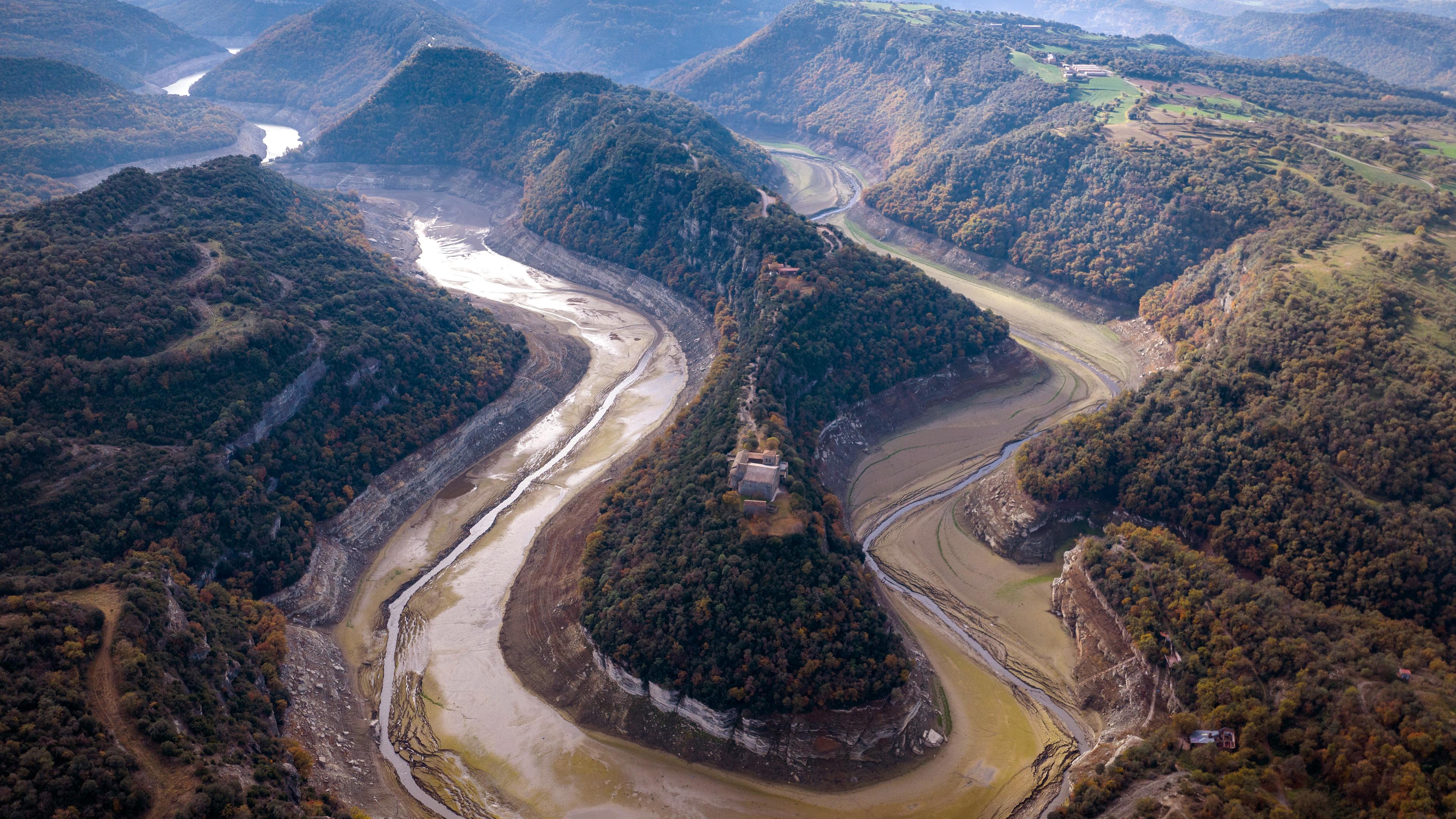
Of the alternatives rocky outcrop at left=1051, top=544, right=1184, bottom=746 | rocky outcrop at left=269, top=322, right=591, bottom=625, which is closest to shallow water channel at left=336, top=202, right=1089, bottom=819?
rocky outcrop at left=269, top=322, right=591, bottom=625

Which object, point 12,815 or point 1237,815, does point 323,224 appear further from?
point 1237,815

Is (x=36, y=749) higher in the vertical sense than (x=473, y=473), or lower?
higher

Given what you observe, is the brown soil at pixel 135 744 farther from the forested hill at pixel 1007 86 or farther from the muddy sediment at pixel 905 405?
the forested hill at pixel 1007 86

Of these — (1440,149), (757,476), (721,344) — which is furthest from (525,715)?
(1440,149)

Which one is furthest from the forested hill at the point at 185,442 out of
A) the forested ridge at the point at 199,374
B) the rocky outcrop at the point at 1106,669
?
the rocky outcrop at the point at 1106,669

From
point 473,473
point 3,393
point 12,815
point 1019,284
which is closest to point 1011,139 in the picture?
point 1019,284

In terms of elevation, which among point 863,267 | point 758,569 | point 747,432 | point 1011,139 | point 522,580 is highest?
point 1011,139
